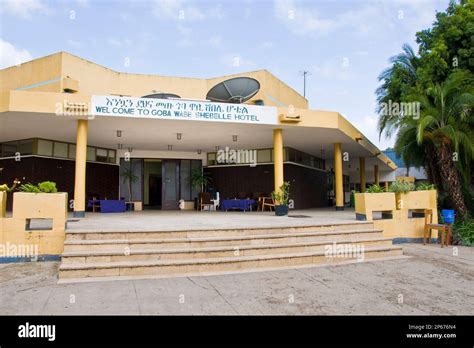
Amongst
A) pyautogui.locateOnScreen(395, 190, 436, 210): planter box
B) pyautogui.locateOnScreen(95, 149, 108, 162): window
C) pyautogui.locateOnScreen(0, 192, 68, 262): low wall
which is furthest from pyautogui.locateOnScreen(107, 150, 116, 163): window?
pyautogui.locateOnScreen(395, 190, 436, 210): planter box

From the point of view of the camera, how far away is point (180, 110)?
10.4 m

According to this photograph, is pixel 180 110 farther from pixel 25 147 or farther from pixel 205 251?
pixel 25 147

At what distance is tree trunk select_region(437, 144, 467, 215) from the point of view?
10398 millimetres

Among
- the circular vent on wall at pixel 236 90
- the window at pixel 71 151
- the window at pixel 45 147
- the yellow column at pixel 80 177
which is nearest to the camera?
the yellow column at pixel 80 177

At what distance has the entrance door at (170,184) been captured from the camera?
54.3 feet

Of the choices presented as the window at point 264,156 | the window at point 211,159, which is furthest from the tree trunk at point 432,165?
the window at point 211,159

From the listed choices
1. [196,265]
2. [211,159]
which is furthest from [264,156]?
[196,265]

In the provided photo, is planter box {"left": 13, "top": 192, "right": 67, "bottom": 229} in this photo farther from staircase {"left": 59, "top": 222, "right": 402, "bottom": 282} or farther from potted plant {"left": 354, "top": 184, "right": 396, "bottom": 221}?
potted plant {"left": 354, "top": 184, "right": 396, "bottom": 221}

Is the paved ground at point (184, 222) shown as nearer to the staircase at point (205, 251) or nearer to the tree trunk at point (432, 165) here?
the staircase at point (205, 251)

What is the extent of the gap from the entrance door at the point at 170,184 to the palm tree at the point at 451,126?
10637mm

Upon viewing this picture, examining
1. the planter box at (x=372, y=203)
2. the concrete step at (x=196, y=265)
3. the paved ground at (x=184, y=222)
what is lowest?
the concrete step at (x=196, y=265)

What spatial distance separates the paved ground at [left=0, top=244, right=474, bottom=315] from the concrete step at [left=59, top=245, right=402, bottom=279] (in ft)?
1.03
